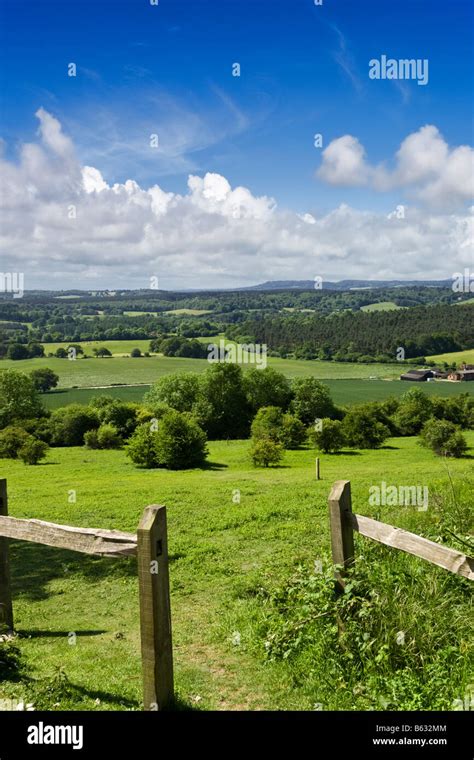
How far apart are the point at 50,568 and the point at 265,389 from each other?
53.3 metres

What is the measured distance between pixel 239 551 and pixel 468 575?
20.1 ft

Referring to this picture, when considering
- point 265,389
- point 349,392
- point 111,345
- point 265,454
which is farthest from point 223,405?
point 111,345

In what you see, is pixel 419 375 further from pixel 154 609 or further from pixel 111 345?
pixel 154 609

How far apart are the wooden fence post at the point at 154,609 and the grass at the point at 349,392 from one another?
6975 cm

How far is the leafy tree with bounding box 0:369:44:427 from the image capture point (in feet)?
192

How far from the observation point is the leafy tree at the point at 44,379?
85250 millimetres

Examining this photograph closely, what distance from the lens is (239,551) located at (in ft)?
34.6

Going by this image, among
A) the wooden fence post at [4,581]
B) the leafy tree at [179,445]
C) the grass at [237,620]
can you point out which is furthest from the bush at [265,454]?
the wooden fence post at [4,581]

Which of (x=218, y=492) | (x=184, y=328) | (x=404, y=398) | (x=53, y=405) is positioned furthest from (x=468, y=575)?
(x=184, y=328)

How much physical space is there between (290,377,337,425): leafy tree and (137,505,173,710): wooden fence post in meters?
56.9

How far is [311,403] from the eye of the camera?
6241 centimetres

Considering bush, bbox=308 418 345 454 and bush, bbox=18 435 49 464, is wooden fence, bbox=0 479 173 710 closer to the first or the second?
bush, bbox=18 435 49 464

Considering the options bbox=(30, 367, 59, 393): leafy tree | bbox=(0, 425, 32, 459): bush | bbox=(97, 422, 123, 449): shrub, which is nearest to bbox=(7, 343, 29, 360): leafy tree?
bbox=(30, 367, 59, 393): leafy tree
